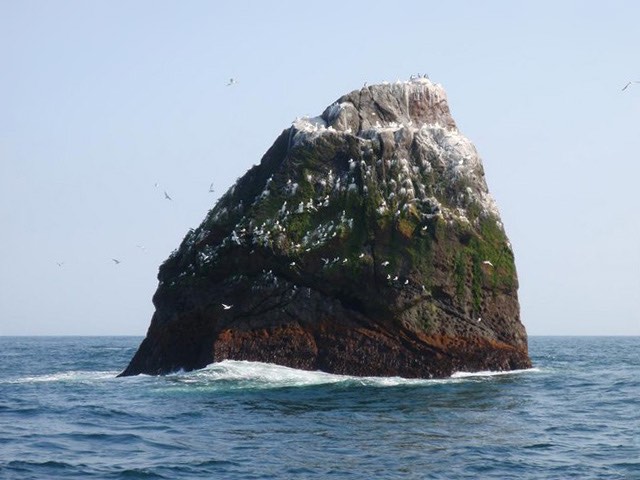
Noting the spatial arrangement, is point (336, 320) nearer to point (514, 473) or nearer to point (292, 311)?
point (292, 311)

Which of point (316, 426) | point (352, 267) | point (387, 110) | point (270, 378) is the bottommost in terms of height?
point (316, 426)

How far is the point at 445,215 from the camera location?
40.2 m

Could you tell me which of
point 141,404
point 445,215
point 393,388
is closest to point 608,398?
point 393,388

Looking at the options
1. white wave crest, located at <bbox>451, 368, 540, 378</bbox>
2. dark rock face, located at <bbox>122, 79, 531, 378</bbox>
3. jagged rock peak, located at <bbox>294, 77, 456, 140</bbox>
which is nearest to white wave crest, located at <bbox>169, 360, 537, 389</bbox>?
white wave crest, located at <bbox>451, 368, 540, 378</bbox>

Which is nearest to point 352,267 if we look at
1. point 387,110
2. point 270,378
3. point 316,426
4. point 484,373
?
point 270,378

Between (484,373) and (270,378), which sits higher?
(484,373)

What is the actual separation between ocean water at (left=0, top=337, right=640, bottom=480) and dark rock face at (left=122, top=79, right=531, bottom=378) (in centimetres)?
122

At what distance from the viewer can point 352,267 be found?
127 ft

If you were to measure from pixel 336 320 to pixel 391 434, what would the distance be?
40.4ft

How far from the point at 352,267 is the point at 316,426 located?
1185cm

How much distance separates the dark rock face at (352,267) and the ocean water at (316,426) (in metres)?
1.22

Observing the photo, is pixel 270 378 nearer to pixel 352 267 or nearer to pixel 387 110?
pixel 352 267

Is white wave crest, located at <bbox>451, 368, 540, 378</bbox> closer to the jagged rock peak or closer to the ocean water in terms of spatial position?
the ocean water

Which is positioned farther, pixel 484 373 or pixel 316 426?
pixel 484 373
